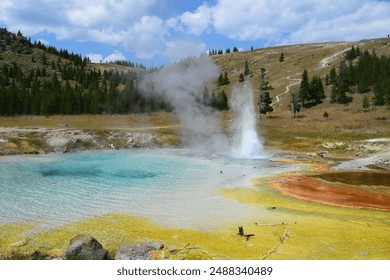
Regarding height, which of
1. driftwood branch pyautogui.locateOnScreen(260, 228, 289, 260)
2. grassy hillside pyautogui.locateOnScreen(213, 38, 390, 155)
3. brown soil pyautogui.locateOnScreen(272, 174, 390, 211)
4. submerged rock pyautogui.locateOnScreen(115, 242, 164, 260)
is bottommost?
brown soil pyautogui.locateOnScreen(272, 174, 390, 211)

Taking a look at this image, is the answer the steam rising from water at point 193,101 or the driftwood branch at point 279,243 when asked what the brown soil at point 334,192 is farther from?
the steam rising from water at point 193,101

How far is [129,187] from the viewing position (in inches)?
1223

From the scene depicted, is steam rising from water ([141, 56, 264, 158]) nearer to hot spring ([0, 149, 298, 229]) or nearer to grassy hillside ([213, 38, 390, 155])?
grassy hillside ([213, 38, 390, 155])

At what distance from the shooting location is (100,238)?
58.7 ft

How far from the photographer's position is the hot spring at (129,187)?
73.1 feet

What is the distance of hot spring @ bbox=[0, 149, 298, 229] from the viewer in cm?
2228

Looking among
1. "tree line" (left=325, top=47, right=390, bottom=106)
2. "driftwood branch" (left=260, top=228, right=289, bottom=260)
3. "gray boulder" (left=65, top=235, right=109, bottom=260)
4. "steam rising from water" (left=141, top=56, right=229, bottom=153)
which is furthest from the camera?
"tree line" (left=325, top=47, right=390, bottom=106)

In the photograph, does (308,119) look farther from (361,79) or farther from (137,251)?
(137,251)

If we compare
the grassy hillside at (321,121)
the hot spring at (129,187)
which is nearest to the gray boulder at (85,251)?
the hot spring at (129,187)

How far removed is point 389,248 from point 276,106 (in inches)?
3841

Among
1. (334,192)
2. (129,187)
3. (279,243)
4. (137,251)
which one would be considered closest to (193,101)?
(129,187)

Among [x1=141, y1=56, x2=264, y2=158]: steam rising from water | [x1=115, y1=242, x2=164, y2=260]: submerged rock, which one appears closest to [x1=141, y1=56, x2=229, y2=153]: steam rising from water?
[x1=141, y1=56, x2=264, y2=158]: steam rising from water
